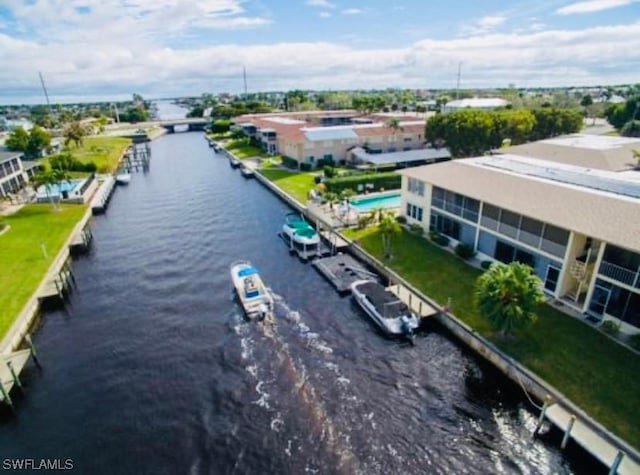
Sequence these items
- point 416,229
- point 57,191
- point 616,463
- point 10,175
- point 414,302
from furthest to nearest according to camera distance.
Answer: point 10,175
point 57,191
point 416,229
point 414,302
point 616,463

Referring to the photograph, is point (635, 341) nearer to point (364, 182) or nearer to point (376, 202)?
point (376, 202)

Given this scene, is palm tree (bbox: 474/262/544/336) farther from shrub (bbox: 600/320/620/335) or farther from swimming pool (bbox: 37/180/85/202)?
swimming pool (bbox: 37/180/85/202)

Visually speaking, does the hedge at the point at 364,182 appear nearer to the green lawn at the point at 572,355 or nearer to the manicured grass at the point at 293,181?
the manicured grass at the point at 293,181

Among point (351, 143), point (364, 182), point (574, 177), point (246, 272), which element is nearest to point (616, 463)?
point (574, 177)

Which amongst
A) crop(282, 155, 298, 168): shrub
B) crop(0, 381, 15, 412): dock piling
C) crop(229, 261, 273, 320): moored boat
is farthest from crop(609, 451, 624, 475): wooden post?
crop(282, 155, 298, 168): shrub

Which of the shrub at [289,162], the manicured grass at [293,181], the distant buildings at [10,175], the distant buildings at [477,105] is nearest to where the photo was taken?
the distant buildings at [10,175]

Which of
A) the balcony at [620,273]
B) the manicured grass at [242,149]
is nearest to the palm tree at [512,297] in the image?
the balcony at [620,273]

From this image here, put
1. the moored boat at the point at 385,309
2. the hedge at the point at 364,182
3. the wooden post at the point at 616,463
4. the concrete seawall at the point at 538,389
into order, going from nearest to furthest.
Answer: the wooden post at the point at 616,463
the concrete seawall at the point at 538,389
the moored boat at the point at 385,309
the hedge at the point at 364,182

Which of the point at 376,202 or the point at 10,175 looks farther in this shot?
the point at 10,175
